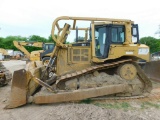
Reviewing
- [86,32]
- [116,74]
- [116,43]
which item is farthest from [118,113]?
[86,32]

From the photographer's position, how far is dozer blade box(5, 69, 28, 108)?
7398 mm

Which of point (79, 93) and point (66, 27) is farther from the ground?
point (66, 27)

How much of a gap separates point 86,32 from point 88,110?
4621mm

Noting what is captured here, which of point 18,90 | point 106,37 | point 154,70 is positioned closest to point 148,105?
point 106,37

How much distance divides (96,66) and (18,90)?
2.47m

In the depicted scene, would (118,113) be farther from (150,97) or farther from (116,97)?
(150,97)

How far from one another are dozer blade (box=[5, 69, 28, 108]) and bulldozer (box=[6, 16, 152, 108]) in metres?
0.04

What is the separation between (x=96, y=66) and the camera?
27.4 ft

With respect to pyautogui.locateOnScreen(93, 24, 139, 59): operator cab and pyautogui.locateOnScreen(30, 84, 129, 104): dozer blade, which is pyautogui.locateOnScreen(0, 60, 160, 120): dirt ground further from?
pyautogui.locateOnScreen(93, 24, 139, 59): operator cab

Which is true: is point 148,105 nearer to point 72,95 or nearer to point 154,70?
point 72,95

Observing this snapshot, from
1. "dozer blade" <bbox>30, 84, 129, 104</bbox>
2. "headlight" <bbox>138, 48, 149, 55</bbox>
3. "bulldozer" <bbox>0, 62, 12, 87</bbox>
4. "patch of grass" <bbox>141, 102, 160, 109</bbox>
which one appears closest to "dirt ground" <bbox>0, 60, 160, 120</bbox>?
"patch of grass" <bbox>141, 102, 160, 109</bbox>

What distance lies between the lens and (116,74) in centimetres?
859

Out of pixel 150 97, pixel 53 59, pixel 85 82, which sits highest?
pixel 53 59

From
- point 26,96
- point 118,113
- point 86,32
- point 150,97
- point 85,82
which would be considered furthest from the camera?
point 86,32
